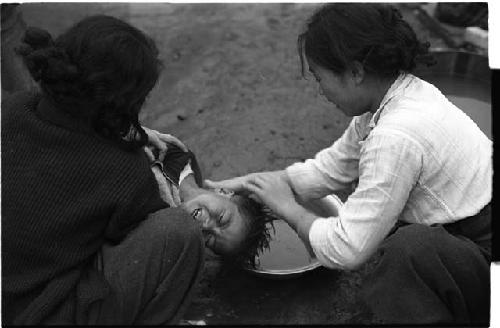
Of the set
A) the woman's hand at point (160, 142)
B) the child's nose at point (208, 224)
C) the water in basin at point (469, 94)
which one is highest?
the woman's hand at point (160, 142)

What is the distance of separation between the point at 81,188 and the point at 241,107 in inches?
76.6

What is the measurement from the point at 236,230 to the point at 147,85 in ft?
2.36

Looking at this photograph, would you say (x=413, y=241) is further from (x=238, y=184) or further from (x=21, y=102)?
(x=21, y=102)

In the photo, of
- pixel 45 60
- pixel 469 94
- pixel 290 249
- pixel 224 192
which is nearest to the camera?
pixel 45 60

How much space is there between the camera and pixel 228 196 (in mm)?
2510

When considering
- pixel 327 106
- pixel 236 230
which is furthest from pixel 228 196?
pixel 327 106

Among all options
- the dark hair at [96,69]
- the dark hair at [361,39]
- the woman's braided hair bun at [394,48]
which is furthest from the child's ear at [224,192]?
the woman's braided hair bun at [394,48]

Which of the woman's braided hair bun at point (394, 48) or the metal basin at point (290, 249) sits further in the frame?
the metal basin at point (290, 249)

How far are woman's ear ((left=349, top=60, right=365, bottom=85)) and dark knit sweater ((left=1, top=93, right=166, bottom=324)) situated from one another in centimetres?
77

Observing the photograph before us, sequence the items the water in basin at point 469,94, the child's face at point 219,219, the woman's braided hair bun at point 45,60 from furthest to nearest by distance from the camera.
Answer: the water in basin at point 469,94 < the child's face at point 219,219 < the woman's braided hair bun at point 45,60

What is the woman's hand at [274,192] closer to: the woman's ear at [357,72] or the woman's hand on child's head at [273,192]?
the woman's hand on child's head at [273,192]

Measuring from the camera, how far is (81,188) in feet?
6.31

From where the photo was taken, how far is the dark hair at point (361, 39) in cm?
199

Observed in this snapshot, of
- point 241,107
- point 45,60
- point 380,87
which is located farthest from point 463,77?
point 45,60
